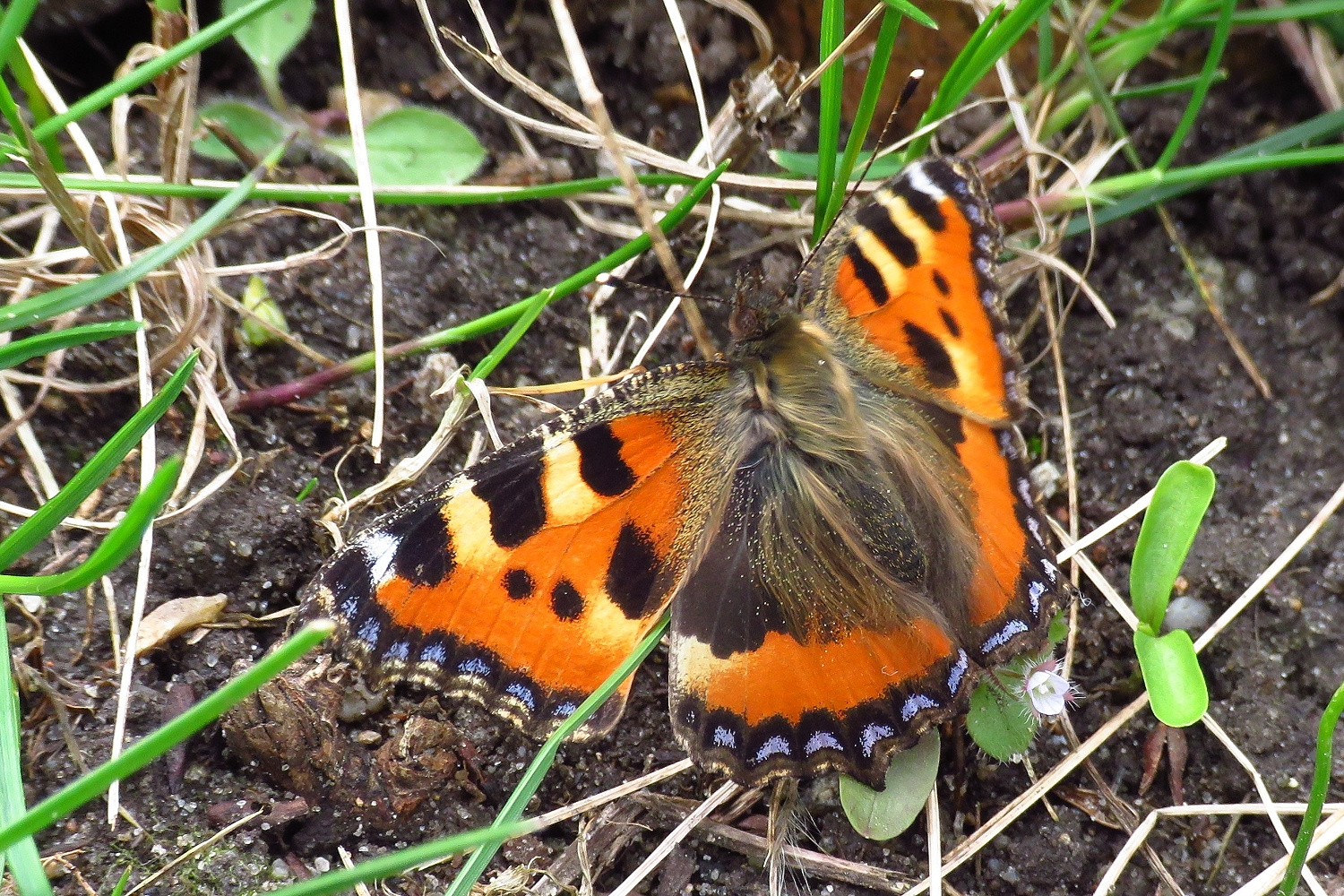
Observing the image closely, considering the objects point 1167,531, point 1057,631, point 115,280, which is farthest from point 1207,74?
point 115,280

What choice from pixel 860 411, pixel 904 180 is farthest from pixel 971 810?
pixel 904 180

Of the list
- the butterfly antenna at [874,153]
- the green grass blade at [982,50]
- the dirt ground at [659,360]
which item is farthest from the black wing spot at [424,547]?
the green grass blade at [982,50]

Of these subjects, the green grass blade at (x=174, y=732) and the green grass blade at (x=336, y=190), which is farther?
the green grass blade at (x=336, y=190)

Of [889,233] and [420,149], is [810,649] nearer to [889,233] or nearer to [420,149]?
[889,233]

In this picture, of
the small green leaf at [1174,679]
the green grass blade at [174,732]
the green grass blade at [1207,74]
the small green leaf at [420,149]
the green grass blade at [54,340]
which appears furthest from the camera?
the small green leaf at [420,149]

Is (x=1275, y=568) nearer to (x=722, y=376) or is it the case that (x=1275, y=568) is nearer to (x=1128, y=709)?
(x=1128, y=709)

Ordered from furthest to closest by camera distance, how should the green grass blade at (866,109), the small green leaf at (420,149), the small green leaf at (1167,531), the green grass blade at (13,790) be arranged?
1. the small green leaf at (420,149)
2. the green grass blade at (866,109)
3. the small green leaf at (1167,531)
4. the green grass blade at (13,790)

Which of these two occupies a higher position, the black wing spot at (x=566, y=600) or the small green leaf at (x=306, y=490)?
the small green leaf at (x=306, y=490)

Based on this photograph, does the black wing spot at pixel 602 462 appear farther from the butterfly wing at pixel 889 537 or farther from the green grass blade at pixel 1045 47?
the green grass blade at pixel 1045 47
